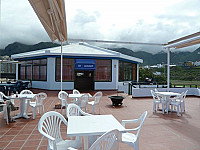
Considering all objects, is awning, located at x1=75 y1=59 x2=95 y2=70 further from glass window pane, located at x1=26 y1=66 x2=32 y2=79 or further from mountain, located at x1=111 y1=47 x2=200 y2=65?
mountain, located at x1=111 y1=47 x2=200 y2=65

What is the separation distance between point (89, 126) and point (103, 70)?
11601 millimetres

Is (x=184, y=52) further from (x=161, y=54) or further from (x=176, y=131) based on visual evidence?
(x=176, y=131)

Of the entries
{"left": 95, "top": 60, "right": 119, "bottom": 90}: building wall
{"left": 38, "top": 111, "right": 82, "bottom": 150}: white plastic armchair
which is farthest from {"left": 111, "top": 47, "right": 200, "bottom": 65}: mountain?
{"left": 38, "top": 111, "right": 82, "bottom": 150}: white plastic armchair

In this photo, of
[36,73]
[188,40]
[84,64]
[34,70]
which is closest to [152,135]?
[188,40]

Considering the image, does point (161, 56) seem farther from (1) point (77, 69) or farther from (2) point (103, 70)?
(1) point (77, 69)

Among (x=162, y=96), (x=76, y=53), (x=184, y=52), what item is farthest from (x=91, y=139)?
(x=184, y=52)

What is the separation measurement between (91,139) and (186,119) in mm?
4322

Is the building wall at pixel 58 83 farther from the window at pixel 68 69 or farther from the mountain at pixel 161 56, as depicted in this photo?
the mountain at pixel 161 56

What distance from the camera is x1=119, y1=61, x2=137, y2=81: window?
48.8ft

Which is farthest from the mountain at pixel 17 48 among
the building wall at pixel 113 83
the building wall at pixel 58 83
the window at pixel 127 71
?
the building wall at pixel 113 83

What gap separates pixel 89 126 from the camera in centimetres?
248

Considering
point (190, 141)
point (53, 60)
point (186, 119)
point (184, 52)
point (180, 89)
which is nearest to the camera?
point (190, 141)

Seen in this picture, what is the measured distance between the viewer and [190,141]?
3.74m

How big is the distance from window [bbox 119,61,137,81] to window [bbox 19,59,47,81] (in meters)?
6.58
